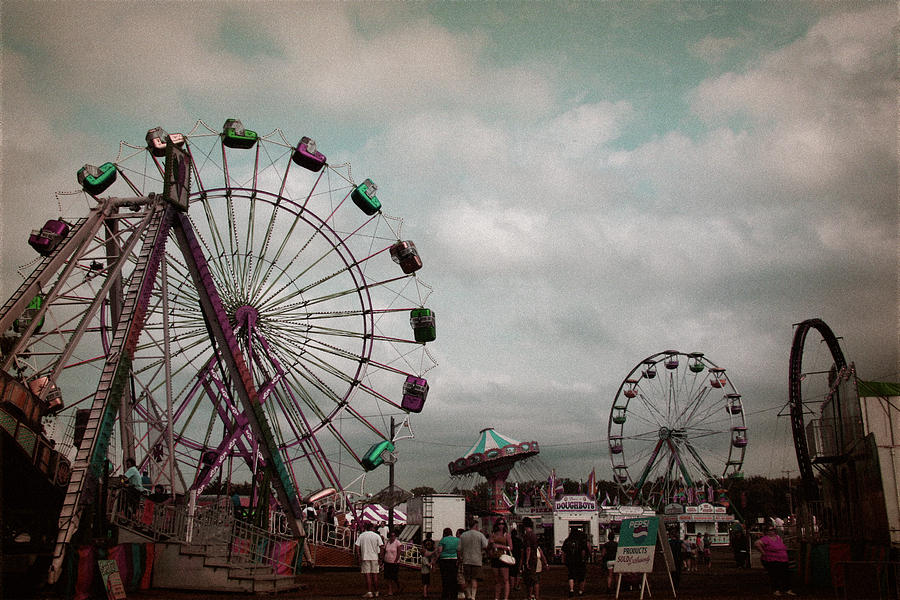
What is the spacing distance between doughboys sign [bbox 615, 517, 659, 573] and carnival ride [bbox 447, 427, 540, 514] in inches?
1475

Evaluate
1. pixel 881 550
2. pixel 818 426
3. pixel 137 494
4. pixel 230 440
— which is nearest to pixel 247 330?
pixel 230 440

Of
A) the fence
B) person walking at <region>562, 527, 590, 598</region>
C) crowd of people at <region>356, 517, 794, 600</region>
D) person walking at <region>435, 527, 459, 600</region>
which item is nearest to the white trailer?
crowd of people at <region>356, 517, 794, 600</region>

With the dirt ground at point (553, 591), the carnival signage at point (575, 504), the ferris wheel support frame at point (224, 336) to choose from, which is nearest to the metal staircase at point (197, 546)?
the dirt ground at point (553, 591)

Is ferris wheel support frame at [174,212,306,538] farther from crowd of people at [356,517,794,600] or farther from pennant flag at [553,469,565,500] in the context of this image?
pennant flag at [553,469,565,500]

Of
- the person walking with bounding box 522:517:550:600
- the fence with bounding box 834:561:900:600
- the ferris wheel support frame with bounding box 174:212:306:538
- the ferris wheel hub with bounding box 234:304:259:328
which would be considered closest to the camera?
the fence with bounding box 834:561:900:600

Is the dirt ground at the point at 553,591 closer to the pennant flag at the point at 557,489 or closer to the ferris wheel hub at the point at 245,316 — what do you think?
the ferris wheel hub at the point at 245,316

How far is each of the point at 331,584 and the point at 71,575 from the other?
8628mm

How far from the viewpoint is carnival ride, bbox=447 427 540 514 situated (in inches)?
2039

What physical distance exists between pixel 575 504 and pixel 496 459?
36.4 ft

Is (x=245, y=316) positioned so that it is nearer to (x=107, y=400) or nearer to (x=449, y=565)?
(x=107, y=400)

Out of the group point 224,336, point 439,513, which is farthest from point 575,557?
point 439,513

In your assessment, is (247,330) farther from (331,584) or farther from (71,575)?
(71,575)

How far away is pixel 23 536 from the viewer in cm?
2409

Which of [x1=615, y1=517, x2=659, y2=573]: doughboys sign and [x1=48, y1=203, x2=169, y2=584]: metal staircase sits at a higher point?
[x1=48, y1=203, x2=169, y2=584]: metal staircase
